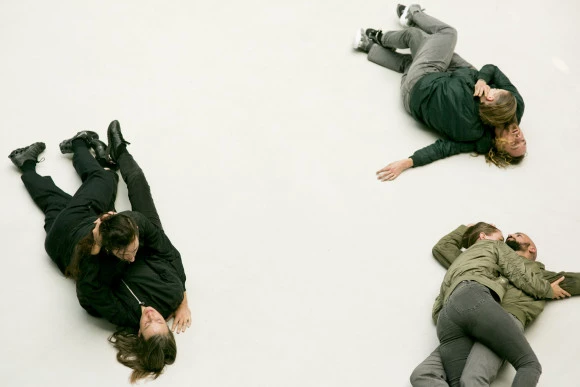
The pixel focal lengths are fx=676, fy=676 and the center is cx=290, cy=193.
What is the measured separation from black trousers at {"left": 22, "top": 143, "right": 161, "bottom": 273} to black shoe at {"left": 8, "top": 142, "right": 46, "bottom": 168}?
0.23 feet

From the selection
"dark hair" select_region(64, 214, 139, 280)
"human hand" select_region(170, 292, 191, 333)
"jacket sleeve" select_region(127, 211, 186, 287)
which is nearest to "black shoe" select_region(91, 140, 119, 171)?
"jacket sleeve" select_region(127, 211, 186, 287)

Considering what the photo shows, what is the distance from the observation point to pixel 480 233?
9.20 feet

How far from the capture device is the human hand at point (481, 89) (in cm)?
328

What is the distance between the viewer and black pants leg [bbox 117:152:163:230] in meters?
2.85

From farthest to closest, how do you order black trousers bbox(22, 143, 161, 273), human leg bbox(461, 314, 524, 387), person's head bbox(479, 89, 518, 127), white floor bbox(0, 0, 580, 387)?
person's head bbox(479, 89, 518, 127) < black trousers bbox(22, 143, 161, 273) < white floor bbox(0, 0, 580, 387) < human leg bbox(461, 314, 524, 387)

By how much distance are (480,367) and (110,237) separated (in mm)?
1390

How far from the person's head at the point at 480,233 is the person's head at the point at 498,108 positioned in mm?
618

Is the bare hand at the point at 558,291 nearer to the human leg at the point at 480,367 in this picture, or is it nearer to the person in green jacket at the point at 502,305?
the person in green jacket at the point at 502,305

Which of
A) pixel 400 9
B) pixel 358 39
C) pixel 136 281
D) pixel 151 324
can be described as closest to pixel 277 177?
pixel 136 281

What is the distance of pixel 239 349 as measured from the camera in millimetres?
2568

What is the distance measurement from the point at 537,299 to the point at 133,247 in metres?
1.58

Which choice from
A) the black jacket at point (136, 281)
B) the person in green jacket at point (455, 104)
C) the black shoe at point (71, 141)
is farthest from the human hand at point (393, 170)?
the black shoe at point (71, 141)

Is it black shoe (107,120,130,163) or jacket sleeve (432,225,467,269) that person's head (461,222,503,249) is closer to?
jacket sleeve (432,225,467,269)

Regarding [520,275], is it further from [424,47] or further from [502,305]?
[424,47]
